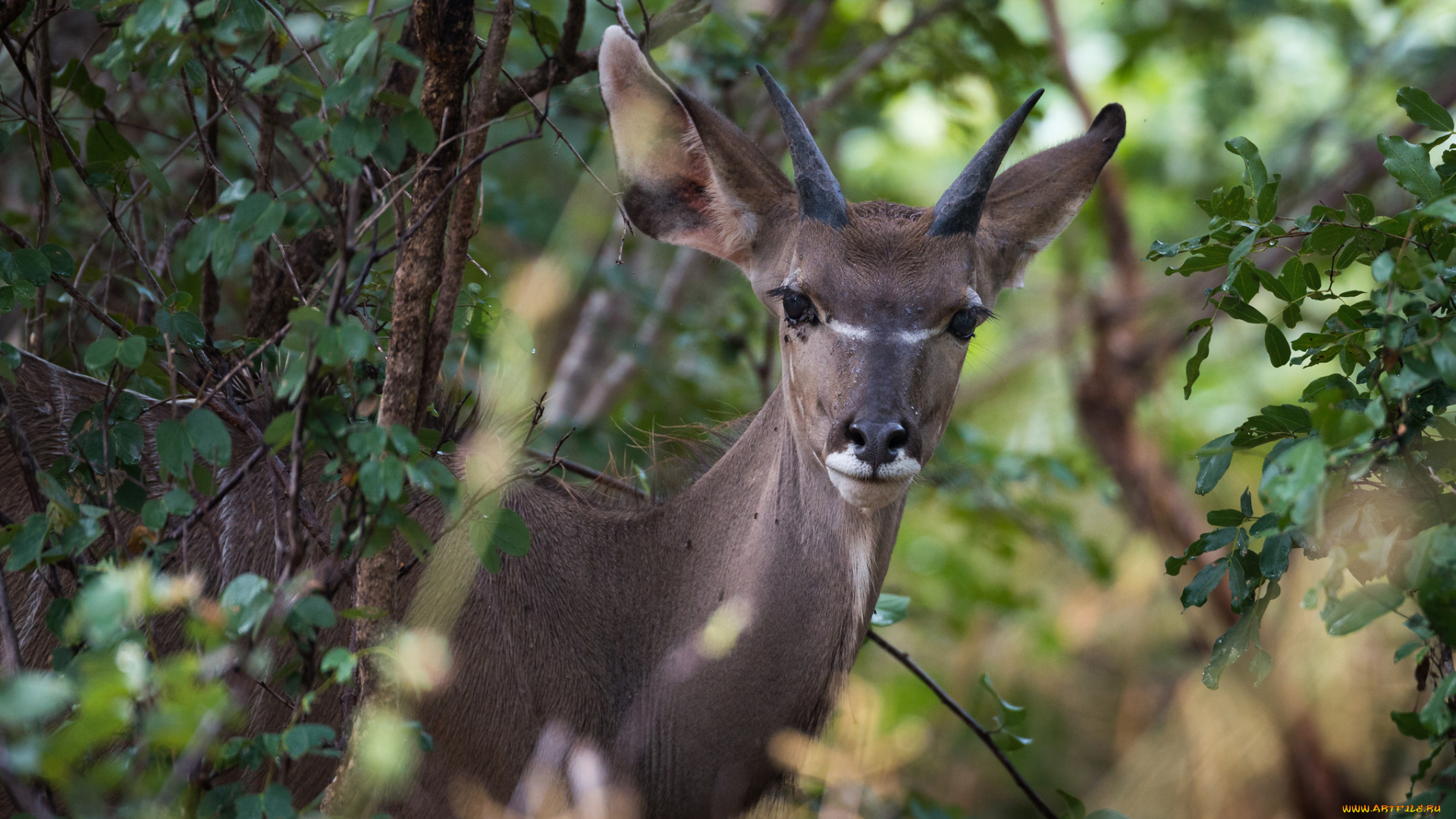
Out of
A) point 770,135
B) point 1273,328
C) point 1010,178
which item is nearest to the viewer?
point 1273,328

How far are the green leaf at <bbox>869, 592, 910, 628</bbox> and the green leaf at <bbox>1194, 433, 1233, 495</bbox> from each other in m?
1.34

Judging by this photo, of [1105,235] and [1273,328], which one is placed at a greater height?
[1273,328]

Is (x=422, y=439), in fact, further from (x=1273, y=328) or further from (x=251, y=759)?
→ (x=1273, y=328)

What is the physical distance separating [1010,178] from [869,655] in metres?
6.63

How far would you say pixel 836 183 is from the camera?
3736mm

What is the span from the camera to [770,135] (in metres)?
7.97

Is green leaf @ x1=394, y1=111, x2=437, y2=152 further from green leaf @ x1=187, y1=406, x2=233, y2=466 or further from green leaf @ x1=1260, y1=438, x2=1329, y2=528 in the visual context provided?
green leaf @ x1=1260, y1=438, x2=1329, y2=528

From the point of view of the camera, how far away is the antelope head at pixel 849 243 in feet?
11.0

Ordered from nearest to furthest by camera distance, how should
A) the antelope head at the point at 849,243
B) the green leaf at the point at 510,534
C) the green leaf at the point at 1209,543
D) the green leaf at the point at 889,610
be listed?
the green leaf at the point at 510,534, the green leaf at the point at 1209,543, the antelope head at the point at 849,243, the green leaf at the point at 889,610

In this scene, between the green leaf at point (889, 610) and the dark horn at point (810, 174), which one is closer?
the dark horn at point (810, 174)

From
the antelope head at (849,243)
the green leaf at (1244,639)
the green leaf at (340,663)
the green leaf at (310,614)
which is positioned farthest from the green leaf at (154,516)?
the green leaf at (1244,639)

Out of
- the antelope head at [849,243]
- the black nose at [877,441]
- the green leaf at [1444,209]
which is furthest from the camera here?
the antelope head at [849,243]

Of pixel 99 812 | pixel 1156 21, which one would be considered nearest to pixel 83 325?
pixel 99 812

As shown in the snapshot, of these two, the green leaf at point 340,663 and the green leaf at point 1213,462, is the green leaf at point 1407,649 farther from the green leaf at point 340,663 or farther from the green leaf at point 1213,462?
the green leaf at point 340,663
